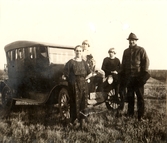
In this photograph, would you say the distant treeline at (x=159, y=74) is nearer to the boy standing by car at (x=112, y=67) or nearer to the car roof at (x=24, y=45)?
the boy standing by car at (x=112, y=67)

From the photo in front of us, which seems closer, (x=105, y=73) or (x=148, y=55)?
(x=148, y=55)

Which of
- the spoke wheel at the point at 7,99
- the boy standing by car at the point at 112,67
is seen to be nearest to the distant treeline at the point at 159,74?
the boy standing by car at the point at 112,67

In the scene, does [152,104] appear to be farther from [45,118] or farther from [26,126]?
[26,126]

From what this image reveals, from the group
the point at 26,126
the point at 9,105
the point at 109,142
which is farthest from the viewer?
the point at 9,105

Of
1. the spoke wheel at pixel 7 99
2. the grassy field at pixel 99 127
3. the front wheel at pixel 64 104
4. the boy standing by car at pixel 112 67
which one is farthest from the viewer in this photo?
the spoke wheel at pixel 7 99

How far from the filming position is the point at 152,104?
10.4 ft

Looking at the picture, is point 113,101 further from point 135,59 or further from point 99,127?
point 135,59

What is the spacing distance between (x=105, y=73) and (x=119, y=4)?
1083 mm

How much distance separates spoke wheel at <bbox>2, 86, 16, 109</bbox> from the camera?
138 inches

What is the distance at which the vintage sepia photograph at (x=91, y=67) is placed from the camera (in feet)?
9.84

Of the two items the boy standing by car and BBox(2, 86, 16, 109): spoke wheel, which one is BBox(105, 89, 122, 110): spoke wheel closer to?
the boy standing by car

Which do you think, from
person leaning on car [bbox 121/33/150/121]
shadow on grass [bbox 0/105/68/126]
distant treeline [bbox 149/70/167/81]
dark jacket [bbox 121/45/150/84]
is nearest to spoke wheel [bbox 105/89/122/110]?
person leaning on car [bbox 121/33/150/121]

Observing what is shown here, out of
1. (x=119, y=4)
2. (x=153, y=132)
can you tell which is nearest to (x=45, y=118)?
(x=153, y=132)

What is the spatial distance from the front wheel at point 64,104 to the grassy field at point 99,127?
0.38 ft
